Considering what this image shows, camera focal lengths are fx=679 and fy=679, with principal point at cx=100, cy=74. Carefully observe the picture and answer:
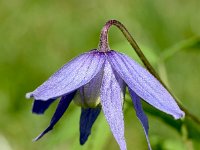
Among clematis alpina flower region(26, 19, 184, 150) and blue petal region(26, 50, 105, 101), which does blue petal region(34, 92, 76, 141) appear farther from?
blue petal region(26, 50, 105, 101)

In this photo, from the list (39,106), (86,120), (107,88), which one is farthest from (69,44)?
(107,88)

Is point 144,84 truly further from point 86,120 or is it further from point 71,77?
point 86,120

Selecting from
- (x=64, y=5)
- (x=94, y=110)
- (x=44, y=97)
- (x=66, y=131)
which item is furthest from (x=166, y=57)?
(x=64, y=5)

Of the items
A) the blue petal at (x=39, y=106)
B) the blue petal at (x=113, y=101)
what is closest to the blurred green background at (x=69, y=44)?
the blue petal at (x=39, y=106)

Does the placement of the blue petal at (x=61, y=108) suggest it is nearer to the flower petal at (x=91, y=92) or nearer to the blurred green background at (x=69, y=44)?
the flower petal at (x=91, y=92)

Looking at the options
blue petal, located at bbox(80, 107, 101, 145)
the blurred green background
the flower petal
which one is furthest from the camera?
the blurred green background

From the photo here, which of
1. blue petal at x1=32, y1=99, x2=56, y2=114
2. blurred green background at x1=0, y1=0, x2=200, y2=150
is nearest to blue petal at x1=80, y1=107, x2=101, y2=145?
blue petal at x1=32, y1=99, x2=56, y2=114

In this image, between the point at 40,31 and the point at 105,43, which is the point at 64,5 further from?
the point at 105,43
